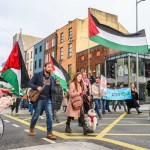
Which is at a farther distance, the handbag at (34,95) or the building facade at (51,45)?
the building facade at (51,45)

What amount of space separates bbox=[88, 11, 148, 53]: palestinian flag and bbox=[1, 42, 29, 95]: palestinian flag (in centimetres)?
528

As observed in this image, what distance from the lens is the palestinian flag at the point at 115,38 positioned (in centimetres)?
1330

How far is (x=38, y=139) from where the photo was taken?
6.78m

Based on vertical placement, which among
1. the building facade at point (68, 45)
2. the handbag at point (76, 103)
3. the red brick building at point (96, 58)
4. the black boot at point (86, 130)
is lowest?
the black boot at point (86, 130)

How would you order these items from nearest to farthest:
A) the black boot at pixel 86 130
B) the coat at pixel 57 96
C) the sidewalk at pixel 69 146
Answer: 1. the sidewalk at pixel 69 146
2. the black boot at pixel 86 130
3. the coat at pixel 57 96

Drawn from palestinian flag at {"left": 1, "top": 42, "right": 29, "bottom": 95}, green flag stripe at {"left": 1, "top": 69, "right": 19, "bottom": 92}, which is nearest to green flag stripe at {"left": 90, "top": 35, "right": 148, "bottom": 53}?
palestinian flag at {"left": 1, "top": 42, "right": 29, "bottom": 95}

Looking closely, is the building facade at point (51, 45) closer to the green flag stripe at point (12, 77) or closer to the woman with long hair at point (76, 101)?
the green flag stripe at point (12, 77)

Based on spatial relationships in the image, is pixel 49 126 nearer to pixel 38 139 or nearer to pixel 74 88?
pixel 38 139

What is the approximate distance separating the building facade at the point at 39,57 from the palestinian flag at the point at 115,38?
3748 cm

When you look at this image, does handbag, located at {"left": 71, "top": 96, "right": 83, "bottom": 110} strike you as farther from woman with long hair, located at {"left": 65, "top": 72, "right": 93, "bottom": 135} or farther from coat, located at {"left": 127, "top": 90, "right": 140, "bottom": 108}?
coat, located at {"left": 127, "top": 90, "right": 140, "bottom": 108}

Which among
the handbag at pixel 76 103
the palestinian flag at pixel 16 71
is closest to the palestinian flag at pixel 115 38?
the palestinian flag at pixel 16 71

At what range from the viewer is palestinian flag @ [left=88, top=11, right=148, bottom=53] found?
13305 mm

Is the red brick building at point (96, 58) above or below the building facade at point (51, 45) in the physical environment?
below

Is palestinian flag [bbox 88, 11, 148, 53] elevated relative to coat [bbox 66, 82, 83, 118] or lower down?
elevated
